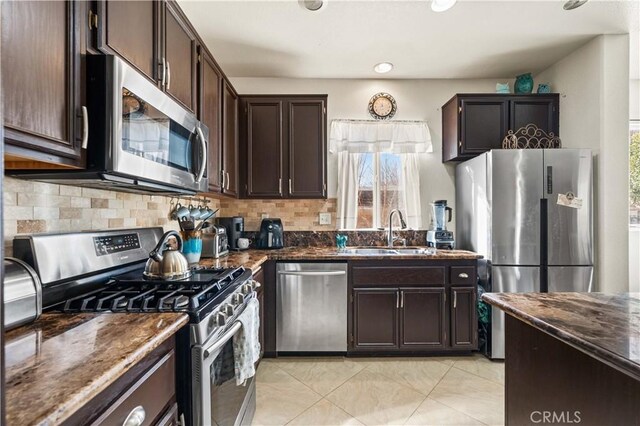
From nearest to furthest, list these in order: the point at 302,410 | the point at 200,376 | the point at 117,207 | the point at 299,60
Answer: the point at 200,376
the point at 117,207
the point at 302,410
the point at 299,60

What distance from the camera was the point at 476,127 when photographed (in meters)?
2.90

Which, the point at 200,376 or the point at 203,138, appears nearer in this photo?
the point at 200,376

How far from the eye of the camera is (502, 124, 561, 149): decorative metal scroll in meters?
2.84

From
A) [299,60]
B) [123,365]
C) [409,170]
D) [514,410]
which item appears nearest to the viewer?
[123,365]

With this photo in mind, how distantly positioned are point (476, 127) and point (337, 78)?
145 cm

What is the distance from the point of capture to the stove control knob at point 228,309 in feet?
4.06

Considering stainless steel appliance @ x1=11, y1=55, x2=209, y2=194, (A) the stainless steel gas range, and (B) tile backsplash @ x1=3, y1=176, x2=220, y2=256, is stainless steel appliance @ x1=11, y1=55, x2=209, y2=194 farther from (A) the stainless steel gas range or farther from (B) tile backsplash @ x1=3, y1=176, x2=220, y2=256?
(A) the stainless steel gas range

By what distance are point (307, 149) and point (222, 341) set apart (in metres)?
2.06

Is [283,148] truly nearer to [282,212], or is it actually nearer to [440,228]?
[282,212]

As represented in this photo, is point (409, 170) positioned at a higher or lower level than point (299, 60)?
lower

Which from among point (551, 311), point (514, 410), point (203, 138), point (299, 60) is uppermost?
point (299, 60)

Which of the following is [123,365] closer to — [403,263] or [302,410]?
[302,410]

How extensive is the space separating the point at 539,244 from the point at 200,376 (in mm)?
2633

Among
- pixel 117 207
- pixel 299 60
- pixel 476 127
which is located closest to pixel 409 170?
pixel 476 127
